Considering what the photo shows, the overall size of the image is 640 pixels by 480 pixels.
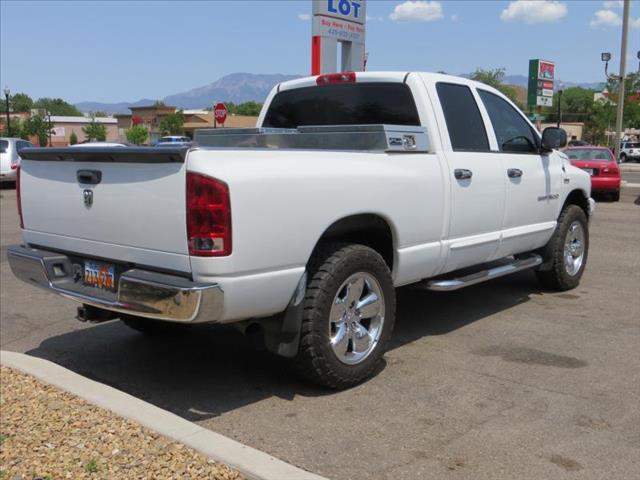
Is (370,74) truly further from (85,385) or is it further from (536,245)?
(85,385)

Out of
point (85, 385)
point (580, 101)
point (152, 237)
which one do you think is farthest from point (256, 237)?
point (580, 101)

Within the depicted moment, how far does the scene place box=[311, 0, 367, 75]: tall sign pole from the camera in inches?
532

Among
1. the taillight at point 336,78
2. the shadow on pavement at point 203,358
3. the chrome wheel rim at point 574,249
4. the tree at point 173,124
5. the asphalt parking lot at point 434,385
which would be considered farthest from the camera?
the tree at point 173,124

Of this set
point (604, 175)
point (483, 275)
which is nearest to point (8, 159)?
point (604, 175)

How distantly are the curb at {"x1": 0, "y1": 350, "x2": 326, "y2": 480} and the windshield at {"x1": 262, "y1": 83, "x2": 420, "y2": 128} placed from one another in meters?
2.83

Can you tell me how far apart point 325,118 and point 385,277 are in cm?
179

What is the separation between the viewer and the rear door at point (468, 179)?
5.33 meters

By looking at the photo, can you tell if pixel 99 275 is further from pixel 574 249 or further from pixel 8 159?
pixel 8 159

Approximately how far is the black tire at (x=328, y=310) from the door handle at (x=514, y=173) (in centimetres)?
190

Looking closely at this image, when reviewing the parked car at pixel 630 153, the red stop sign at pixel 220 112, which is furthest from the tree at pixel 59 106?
the red stop sign at pixel 220 112

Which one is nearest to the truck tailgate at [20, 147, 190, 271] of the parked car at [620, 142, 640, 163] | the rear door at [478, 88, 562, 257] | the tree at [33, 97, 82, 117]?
the rear door at [478, 88, 562, 257]

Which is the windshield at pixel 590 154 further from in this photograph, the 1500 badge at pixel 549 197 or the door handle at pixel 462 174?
the door handle at pixel 462 174

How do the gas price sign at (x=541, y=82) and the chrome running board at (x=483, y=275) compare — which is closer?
the chrome running board at (x=483, y=275)

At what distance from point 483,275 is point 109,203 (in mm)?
3071
